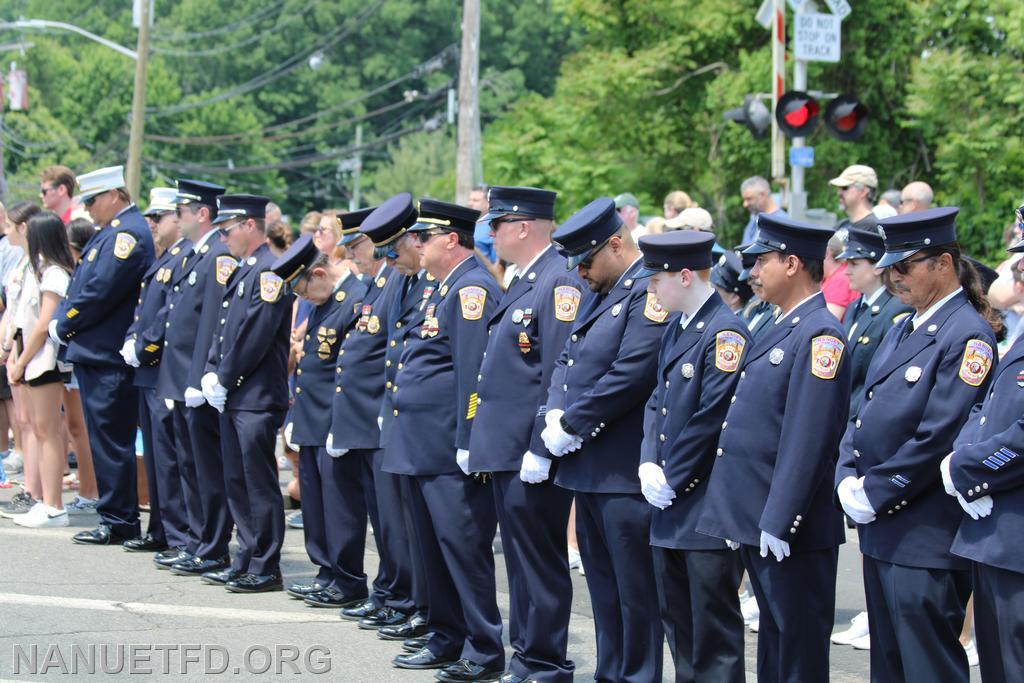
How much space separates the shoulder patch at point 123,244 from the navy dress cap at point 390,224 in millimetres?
2887

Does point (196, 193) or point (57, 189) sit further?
point (57, 189)

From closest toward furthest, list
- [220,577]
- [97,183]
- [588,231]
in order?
[588,231]
[220,577]
[97,183]

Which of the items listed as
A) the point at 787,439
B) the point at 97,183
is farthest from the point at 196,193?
the point at 787,439

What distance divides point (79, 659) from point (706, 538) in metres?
3.20

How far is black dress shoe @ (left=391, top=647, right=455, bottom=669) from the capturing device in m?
6.86

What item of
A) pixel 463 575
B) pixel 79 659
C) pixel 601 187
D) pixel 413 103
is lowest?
pixel 79 659

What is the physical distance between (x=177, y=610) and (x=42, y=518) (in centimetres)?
276

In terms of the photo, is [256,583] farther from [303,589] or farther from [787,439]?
[787,439]

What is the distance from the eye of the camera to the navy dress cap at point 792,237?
17.8 ft

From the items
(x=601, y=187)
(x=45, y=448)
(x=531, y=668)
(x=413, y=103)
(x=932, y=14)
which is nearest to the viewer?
(x=531, y=668)

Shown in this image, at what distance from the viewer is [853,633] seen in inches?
293

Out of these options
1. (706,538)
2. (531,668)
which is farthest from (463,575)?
(706,538)

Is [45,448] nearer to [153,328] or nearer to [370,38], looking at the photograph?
[153,328]

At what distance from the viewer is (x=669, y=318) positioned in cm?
594
